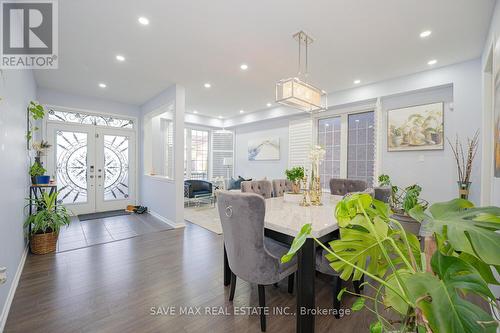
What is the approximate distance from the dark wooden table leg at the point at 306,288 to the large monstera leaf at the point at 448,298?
882 millimetres

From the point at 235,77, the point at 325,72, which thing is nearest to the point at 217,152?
the point at 235,77

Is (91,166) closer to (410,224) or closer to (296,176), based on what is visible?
(296,176)

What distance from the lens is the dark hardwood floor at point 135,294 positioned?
1.66 metres

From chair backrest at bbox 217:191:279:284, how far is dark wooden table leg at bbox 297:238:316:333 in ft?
0.74

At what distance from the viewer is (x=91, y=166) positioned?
5.20 m

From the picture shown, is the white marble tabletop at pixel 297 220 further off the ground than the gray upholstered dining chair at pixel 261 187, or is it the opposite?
the gray upholstered dining chair at pixel 261 187

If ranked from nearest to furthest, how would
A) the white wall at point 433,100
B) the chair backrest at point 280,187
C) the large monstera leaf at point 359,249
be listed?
1. the large monstera leaf at point 359,249
2. the white wall at point 433,100
3. the chair backrest at point 280,187

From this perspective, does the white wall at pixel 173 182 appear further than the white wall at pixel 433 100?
Yes

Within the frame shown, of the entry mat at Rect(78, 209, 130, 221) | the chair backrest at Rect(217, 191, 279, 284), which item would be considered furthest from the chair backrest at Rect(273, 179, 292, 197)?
the entry mat at Rect(78, 209, 130, 221)

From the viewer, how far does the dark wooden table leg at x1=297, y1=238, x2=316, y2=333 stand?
56.0 inches

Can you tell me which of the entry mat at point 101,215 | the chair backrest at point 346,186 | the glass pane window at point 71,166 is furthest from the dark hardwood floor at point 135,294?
the glass pane window at point 71,166

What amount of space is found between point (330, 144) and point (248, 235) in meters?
4.23

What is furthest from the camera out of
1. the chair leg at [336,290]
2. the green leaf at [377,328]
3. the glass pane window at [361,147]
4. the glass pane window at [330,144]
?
the glass pane window at [330,144]

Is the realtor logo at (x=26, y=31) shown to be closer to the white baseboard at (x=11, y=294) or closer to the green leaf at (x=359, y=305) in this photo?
the white baseboard at (x=11, y=294)
